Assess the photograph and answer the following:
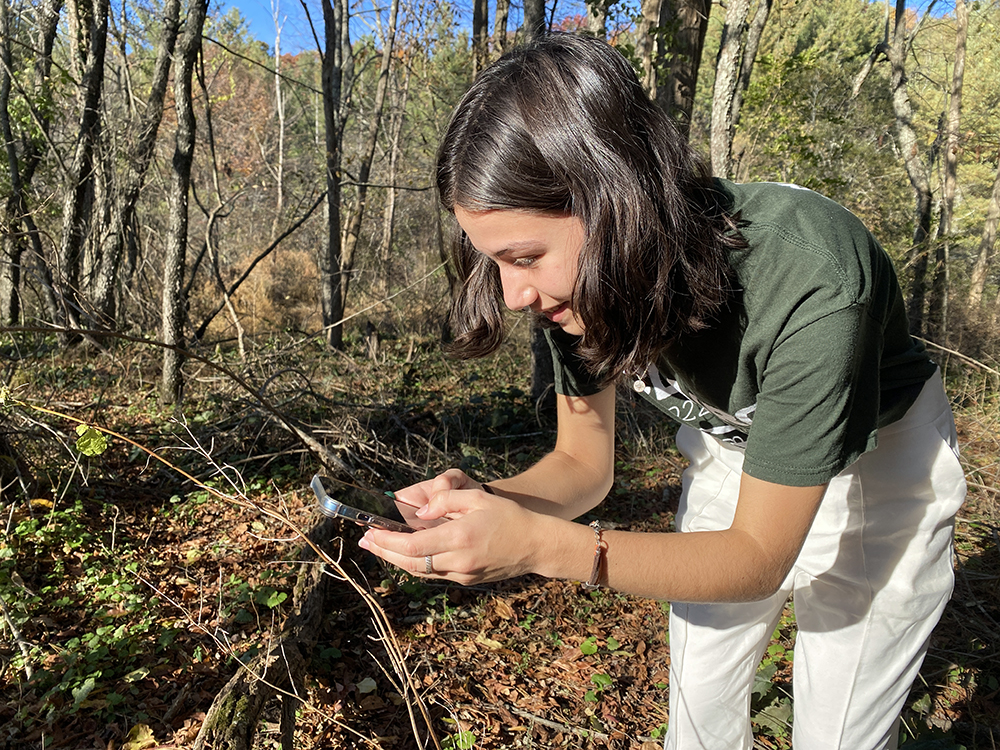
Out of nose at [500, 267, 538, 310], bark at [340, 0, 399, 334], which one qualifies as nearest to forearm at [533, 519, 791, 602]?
nose at [500, 267, 538, 310]

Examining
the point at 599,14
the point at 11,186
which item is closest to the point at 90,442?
the point at 599,14

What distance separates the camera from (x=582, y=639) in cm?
297

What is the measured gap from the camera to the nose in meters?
1.30

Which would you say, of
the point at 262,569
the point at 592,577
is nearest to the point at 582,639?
the point at 262,569

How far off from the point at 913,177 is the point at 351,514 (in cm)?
1005

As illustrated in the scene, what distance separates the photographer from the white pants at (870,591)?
1.51 metres

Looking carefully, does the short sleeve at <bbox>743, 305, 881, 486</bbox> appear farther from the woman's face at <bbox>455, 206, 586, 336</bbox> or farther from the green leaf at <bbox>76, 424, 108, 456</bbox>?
the green leaf at <bbox>76, 424, 108, 456</bbox>

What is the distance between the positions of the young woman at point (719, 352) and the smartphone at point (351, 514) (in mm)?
53

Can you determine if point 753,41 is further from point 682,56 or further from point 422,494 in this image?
point 422,494

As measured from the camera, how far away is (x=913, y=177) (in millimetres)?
8891

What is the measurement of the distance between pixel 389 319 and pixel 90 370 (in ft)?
13.6

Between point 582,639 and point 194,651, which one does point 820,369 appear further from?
point 194,651

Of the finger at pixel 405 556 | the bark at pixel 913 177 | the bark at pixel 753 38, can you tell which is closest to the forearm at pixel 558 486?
the finger at pixel 405 556

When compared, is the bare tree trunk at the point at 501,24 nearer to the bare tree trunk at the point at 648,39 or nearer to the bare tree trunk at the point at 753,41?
the bare tree trunk at the point at 648,39
